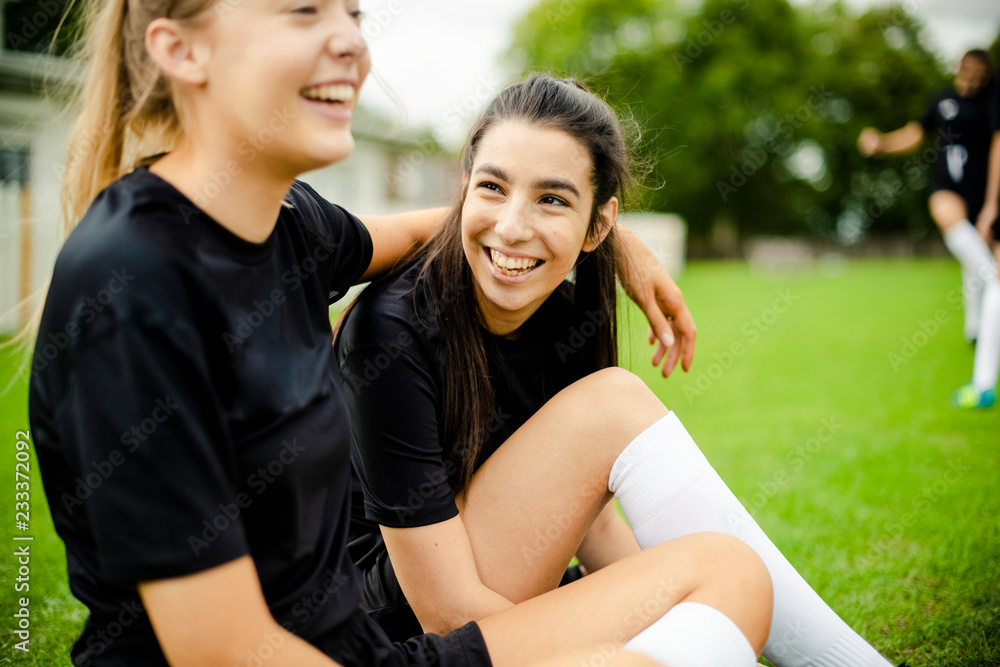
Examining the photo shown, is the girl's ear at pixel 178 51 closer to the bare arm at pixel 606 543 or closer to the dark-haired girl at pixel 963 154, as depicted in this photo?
the bare arm at pixel 606 543

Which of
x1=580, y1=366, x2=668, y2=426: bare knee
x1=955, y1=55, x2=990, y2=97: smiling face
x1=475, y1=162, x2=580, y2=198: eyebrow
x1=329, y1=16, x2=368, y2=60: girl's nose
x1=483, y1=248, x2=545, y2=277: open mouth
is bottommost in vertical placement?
x1=580, y1=366, x2=668, y2=426: bare knee

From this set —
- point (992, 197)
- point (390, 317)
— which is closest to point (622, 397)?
point (390, 317)

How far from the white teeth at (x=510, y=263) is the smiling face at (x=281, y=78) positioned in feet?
2.65

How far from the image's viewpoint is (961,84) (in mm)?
6504

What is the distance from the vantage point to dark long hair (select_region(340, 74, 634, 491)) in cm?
191

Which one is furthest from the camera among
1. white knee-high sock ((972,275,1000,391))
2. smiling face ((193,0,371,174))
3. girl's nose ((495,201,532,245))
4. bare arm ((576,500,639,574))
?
white knee-high sock ((972,275,1000,391))

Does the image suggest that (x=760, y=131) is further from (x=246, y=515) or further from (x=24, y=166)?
(x=246, y=515)

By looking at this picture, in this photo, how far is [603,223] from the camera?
220cm

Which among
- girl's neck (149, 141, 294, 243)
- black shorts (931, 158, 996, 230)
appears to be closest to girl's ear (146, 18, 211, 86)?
girl's neck (149, 141, 294, 243)

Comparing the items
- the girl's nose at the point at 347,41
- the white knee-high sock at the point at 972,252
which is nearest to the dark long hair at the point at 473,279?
the girl's nose at the point at 347,41

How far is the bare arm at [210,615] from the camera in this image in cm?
98

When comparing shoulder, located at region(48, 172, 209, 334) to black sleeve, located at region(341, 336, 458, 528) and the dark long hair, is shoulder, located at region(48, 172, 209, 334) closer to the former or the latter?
black sleeve, located at region(341, 336, 458, 528)

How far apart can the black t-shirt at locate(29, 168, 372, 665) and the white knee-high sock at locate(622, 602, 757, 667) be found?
0.56 meters

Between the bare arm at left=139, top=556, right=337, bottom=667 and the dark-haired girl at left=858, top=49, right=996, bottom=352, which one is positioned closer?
the bare arm at left=139, top=556, right=337, bottom=667
